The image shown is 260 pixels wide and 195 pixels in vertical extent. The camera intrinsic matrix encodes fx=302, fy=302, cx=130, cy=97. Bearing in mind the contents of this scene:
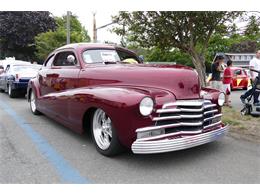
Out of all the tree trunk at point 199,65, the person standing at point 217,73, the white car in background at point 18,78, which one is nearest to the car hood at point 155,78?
the person standing at point 217,73

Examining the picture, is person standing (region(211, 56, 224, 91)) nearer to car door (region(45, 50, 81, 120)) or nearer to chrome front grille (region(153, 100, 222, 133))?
car door (region(45, 50, 81, 120))

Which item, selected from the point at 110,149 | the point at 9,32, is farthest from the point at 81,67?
the point at 9,32

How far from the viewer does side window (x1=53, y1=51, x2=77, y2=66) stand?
18.7 feet

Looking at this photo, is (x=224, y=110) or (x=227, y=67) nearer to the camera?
(x=224, y=110)

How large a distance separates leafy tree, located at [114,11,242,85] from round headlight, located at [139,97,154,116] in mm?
5749

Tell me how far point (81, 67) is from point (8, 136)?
6.13 feet

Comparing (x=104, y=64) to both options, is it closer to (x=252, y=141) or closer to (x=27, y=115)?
(x=252, y=141)

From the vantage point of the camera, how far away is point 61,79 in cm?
594

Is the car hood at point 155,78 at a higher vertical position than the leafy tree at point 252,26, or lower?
lower

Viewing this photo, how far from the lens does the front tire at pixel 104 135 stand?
13.9 ft

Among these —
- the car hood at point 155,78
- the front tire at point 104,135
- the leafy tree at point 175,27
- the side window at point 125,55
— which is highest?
the leafy tree at point 175,27

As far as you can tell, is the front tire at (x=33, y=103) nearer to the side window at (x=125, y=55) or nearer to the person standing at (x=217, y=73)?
the side window at (x=125, y=55)

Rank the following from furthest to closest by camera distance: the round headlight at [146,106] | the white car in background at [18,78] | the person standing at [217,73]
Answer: the white car in background at [18,78] < the person standing at [217,73] < the round headlight at [146,106]

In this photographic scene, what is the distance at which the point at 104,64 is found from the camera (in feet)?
17.6
